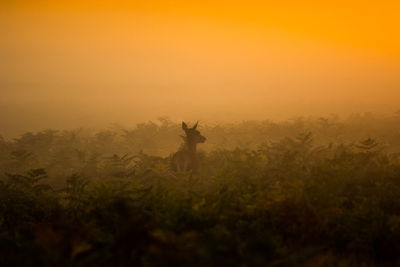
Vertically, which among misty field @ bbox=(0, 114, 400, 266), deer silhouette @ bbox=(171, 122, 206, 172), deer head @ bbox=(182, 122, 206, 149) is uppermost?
deer head @ bbox=(182, 122, 206, 149)

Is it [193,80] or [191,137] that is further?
[193,80]

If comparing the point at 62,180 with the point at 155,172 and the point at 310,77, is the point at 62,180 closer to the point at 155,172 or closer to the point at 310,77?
the point at 155,172

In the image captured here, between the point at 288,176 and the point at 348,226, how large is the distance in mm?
2404

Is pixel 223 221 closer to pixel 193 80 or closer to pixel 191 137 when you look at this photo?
pixel 191 137

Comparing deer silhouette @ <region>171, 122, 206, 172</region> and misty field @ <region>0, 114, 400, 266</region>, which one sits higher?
deer silhouette @ <region>171, 122, 206, 172</region>

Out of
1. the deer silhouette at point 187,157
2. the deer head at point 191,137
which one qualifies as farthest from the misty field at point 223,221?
the deer head at point 191,137

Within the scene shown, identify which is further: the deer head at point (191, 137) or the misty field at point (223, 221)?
the deer head at point (191, 137)

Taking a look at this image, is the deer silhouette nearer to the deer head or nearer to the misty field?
the deer head

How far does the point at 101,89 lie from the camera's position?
66875 millimetres

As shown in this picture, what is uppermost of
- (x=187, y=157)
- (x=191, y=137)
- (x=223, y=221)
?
(x=191, y=137)

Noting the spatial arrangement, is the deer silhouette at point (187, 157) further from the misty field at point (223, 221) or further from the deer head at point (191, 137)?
the misty field at point (223, 221)

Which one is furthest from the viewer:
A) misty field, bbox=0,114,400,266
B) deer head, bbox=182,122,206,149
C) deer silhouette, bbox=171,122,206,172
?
deer head, bbox=182,122,206,149

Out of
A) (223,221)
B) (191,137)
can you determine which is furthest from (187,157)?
(223,221)

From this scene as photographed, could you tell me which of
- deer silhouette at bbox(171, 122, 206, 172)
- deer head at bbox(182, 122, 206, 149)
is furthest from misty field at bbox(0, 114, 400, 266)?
deer head at bbox(182, 122, 206, 149)
